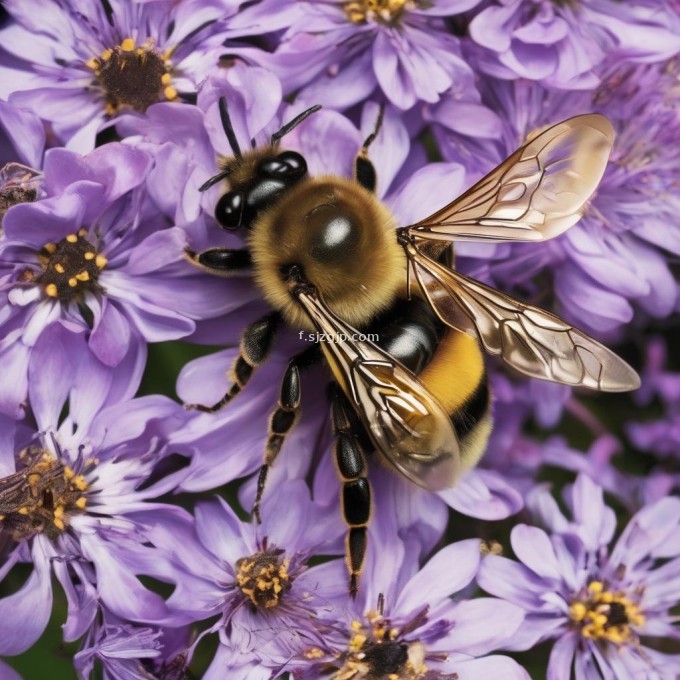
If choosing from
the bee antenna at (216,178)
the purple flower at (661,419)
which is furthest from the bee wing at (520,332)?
the purple flower at (661,419)

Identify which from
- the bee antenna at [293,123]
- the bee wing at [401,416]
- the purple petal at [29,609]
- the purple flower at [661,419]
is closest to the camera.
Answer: the bee wing at [401,416]

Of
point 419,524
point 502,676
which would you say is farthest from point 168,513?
point 502,676

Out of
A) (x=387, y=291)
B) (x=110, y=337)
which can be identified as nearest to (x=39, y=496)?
(x=110, y=337)

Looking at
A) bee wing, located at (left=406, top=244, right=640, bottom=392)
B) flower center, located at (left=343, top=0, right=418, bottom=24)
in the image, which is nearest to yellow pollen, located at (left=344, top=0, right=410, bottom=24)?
flower center, located at (left=343, top=0, right=418, bottom=24)

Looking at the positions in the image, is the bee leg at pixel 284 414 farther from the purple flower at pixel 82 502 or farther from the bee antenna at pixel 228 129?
the bee antenna at pixel 228 129

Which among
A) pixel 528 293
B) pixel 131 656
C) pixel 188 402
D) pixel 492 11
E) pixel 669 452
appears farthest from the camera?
pixel 669 452

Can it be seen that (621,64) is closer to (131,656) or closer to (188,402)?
(188,402)
